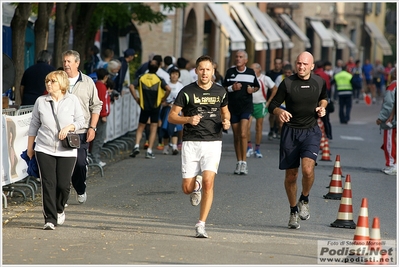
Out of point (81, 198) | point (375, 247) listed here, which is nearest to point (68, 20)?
point (81, 198)

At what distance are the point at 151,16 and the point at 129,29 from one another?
9410 mm

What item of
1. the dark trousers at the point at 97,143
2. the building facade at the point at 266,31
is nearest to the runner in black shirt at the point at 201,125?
the dark trousers at the point at 97,143

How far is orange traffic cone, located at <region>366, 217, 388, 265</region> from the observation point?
7.87 metres

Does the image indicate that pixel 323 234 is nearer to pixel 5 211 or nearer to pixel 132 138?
pixel 5 211

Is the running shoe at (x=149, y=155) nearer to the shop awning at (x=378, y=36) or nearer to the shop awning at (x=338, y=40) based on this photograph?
the shop awning at (x=338, y=40)

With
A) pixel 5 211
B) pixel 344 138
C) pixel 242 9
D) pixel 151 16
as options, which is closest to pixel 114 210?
pixel 5 211

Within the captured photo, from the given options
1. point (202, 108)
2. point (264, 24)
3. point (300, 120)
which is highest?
point (202, 108)

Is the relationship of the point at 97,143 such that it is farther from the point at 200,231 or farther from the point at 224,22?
the point at 224,22

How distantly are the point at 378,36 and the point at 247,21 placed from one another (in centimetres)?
2672

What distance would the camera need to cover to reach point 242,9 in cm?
4628

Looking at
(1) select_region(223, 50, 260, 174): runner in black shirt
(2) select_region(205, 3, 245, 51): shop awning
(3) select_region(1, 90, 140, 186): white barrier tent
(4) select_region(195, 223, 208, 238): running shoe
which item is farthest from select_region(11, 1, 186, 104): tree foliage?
(2) select_region(205, 3, 245, 51): shop awning

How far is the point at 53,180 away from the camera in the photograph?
9.87 m

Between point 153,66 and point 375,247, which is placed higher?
point 153,66

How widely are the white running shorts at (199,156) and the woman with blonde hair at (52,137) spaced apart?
116 cm
